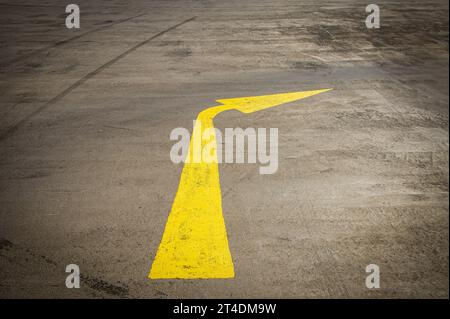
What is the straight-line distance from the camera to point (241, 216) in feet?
11.2

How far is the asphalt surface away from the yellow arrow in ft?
0.25

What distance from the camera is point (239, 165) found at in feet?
13.8

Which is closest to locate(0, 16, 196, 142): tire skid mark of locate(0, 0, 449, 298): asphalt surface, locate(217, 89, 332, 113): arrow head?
locate(0, 0, 449, 298): asphalt surface

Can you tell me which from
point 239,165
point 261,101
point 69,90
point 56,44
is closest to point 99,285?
point 239,165

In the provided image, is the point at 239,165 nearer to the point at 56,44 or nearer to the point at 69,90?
the point at 69,90

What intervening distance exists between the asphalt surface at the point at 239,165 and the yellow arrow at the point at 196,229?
8 cm

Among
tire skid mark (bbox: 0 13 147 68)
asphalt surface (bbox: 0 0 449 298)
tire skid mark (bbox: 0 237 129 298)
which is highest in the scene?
tire skid mark (bbox: 0 13 147 68)

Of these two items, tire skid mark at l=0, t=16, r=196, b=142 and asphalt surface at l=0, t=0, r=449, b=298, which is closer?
asphalt surface at l=0, t=0, r=449, b=298

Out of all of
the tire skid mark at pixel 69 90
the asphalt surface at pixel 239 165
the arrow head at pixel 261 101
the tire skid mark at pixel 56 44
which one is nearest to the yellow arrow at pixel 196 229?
the asphalt surface at pixel 239 165

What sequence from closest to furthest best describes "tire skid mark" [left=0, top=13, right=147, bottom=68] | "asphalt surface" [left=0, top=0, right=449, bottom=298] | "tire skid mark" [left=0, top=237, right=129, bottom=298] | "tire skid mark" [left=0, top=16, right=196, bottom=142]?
1. "tire skid mark" [left=0, top=237, right=129, bottom=298]
2. "asphalt surface" [left=0, top=0, right=449, bottom=298]
3. "tire skid mark" [left=0, top=16, right=196, bottom=142]
4. "tire skid mark" [left=0, top=13, right=147, bottom=68]

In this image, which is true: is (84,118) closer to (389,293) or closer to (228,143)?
(228,143)

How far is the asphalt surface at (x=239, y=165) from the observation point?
2809mm

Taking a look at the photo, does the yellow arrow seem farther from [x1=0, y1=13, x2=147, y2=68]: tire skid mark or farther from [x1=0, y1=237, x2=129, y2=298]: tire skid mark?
[x1=0, y1=13, x2=147, y2=68]: tire skid mark

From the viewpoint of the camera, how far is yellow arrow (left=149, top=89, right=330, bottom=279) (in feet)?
9.47
